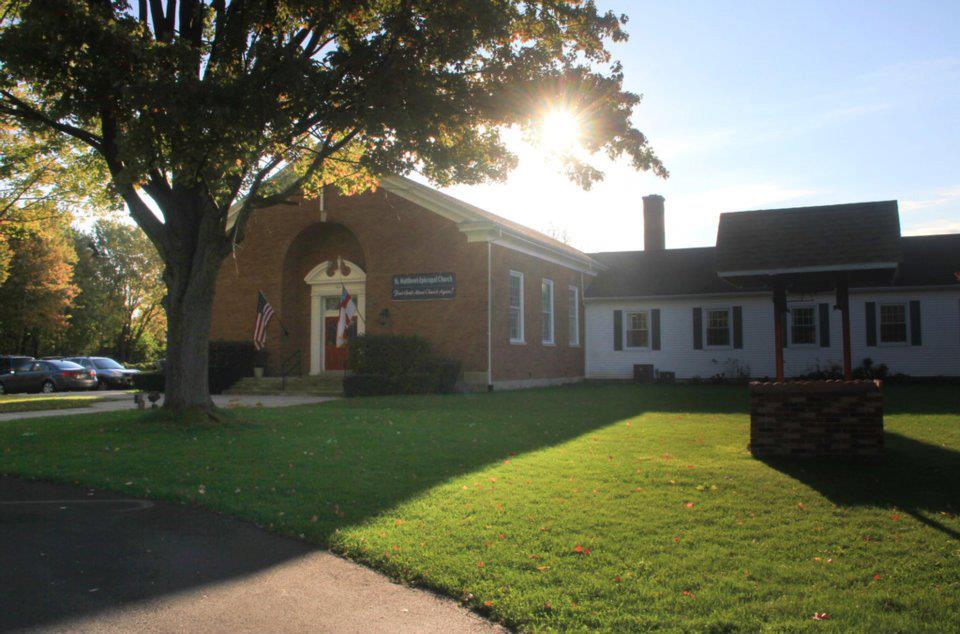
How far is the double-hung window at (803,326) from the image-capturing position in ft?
89.6

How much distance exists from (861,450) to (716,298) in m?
20.3

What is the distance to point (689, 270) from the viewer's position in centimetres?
3061

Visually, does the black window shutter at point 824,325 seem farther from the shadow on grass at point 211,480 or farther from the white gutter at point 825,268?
the white gutter at point 825,268

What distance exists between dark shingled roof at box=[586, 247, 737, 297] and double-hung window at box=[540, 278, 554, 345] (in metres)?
3.62

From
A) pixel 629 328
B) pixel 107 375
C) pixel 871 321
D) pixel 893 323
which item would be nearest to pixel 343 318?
pixel 629 328

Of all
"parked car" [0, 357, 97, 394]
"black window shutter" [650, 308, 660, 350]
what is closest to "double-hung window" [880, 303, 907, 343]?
"black window shutter" [650, 308, 660, 350]

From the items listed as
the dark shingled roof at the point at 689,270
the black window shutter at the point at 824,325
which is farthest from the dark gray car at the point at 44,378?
the black window shutter at the point at 824,325

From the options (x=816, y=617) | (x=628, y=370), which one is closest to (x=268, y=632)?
(x=816, y=617)

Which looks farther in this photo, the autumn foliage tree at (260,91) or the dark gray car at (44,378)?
the dark gray car at (44,378)

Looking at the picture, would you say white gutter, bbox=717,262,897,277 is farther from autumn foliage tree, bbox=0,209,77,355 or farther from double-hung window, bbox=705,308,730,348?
autumn foliage tree, bbox=0,209,77,355

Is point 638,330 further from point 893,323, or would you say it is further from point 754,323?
point 893,323

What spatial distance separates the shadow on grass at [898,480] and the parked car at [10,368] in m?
30.7

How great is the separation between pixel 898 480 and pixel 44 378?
31095 millimetres

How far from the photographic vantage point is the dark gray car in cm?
2967
